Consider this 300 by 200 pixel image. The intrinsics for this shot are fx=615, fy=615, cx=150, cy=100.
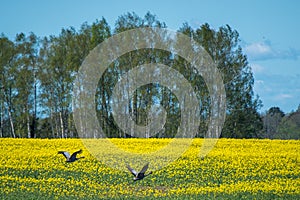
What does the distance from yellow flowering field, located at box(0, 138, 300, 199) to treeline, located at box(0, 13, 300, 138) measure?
17.3m

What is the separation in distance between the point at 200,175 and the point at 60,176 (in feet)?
16.8

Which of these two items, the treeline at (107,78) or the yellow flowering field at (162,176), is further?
the treeline at (107,78)

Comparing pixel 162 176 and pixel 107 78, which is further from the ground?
pixel 107 78

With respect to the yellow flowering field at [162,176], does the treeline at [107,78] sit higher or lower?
higher

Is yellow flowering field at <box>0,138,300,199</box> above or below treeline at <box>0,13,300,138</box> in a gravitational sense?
below

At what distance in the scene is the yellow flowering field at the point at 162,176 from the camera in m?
19.2

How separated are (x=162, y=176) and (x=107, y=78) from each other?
26865 mm

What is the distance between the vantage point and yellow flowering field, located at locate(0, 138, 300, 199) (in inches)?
758

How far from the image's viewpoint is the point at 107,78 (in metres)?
48.4

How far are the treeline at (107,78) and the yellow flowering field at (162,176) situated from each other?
17.3 m

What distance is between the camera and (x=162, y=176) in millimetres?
22219

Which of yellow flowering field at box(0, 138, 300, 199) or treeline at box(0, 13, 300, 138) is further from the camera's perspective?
treeline at box(0, 13, 300, 138)

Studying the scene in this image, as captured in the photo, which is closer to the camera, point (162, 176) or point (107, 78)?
point (162, 176)

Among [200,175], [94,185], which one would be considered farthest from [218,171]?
[94,185]
